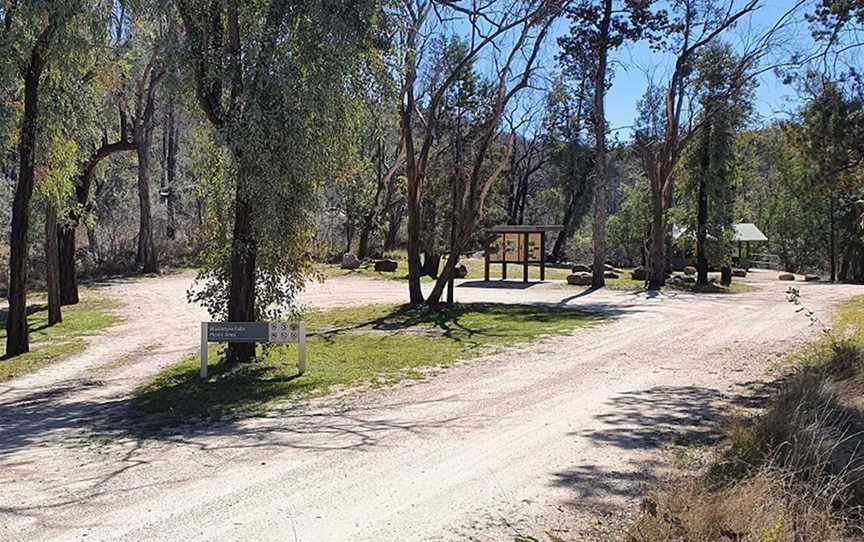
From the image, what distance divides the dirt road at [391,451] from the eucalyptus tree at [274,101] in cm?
292

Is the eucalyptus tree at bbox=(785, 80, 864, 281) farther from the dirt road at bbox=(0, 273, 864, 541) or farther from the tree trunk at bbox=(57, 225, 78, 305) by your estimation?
the tree trunk at bbox=(57, 225, 78, 305)

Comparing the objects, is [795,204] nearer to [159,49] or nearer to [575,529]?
[159,49]

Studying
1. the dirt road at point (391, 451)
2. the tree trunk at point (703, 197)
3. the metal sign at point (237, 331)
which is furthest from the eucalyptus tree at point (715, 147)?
the metal sign at point (237, 331)

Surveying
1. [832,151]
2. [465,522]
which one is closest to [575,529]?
[465,522]

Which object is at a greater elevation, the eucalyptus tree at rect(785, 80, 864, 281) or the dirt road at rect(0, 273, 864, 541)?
the eucalyptus tree at rect(785, 80, 864, 281)

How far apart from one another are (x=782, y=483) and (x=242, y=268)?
8661 millimetres

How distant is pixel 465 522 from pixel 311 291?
22.4 m

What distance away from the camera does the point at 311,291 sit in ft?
87.0

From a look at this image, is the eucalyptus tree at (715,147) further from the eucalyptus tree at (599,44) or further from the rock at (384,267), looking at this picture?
the rock at (384,267)

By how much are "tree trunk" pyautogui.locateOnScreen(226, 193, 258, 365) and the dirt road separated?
1.94 meters

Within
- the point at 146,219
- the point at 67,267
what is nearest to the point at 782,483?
the point at 67,267

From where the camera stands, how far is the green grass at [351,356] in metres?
9.49

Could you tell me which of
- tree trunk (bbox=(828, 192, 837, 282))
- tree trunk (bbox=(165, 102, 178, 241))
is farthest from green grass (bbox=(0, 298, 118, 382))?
tree trunk (bbox=(828, 192, 837, 282))

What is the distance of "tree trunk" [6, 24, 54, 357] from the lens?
12363 mm
